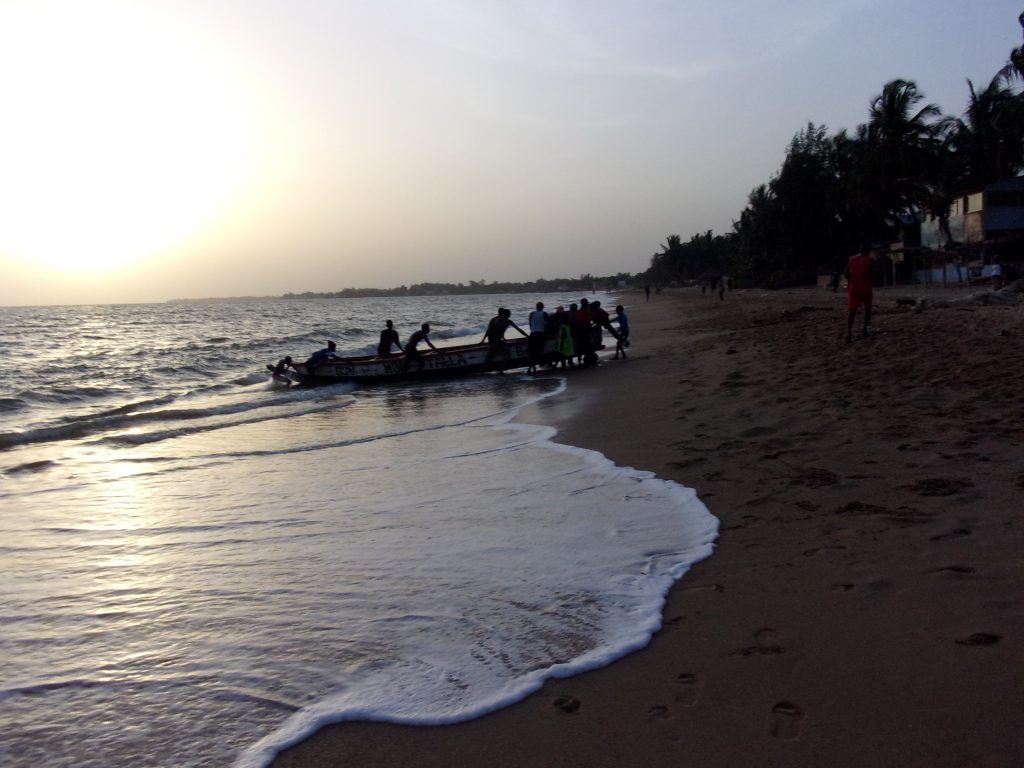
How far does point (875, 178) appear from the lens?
4034cm

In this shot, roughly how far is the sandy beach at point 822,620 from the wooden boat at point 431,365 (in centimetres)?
942

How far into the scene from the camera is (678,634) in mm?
3496

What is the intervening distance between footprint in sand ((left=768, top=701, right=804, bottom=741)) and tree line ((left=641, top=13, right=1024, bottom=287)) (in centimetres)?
3496

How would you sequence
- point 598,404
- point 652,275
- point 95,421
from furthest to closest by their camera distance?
point 652,275, point 95,421, point 598,404

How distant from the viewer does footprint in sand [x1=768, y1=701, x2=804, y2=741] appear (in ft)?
8.66

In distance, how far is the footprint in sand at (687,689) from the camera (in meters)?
2.91

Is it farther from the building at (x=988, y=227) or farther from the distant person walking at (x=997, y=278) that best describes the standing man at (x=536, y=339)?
the building at (x=988, y=227)

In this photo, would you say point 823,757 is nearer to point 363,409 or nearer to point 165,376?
point 363,409

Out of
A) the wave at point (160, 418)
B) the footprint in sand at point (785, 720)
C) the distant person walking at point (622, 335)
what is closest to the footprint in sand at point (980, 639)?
the footprint in sand at point (785, 720)

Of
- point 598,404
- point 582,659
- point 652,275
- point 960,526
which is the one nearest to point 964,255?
point 598,404

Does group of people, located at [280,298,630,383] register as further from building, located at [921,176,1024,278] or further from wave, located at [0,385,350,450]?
building, located at [921,176,1024,278]

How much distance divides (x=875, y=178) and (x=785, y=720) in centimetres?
4371

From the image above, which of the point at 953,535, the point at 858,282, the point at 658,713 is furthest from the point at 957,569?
the point at 858,282

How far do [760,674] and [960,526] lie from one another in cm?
212
